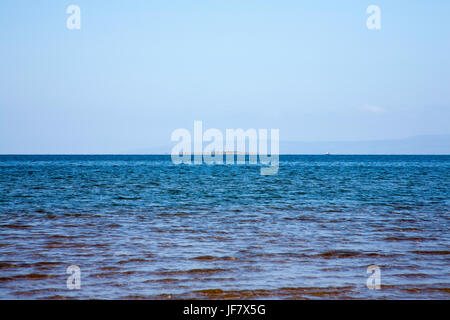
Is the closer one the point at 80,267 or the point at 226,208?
the point at 80,267

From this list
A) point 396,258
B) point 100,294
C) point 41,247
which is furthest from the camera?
point 41,247

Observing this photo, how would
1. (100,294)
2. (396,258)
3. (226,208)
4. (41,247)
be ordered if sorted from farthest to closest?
(226,208) < (41,247) < (396,258) < (100,294)

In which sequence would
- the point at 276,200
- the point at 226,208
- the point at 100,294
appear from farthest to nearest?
the point at 276,200 < the point at 226,208 < the point at 100,294

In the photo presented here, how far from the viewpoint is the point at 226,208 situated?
2223 centimetres

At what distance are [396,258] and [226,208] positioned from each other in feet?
38.3

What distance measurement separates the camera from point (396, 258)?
11320 millimetres
